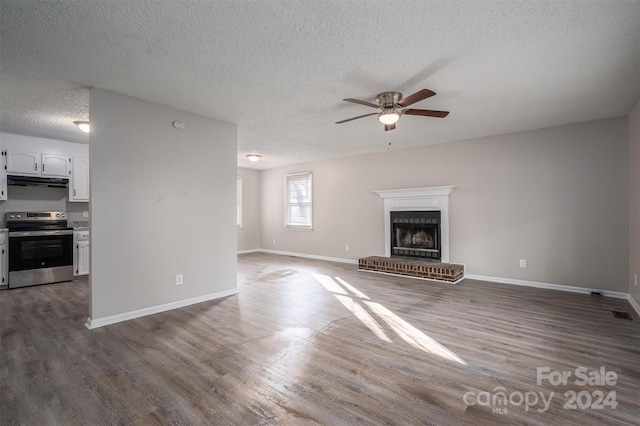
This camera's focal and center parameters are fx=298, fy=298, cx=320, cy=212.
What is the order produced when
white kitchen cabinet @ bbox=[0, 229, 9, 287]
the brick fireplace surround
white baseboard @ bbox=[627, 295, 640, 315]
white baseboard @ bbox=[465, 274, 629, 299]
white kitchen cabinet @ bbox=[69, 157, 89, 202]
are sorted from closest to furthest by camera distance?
white baseboard @ bbox=[627, 295, 640, 315]
white baseboard @ bbox=[465, 274, 629, 299]
white kitchen cabinet @ bbox=[0, 229, 9, 287]
the brick fireplace surround
white kitchen cabinet @ bbox=[69, 157, 89, 202]

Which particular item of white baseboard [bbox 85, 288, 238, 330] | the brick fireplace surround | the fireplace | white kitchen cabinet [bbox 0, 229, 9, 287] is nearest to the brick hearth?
the brick fireplace surround

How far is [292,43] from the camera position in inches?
90.0

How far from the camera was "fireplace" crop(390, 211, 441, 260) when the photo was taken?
5637mm

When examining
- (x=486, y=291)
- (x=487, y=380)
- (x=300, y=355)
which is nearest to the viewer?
(x=487, y=380)

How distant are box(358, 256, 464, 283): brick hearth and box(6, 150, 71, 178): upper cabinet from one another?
18.8 ft

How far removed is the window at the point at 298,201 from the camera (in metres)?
7.71

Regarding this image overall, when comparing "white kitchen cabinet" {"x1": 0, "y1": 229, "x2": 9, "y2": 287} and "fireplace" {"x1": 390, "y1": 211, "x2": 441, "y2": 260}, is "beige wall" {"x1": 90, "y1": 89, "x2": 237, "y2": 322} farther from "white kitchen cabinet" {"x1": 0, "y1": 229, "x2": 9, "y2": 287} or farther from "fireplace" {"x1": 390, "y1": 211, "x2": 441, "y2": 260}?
"fireplace" {"x1": 390, "y1": 211, "x2": 441, "y2": 260}

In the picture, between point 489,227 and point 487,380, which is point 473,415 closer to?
point 487,380

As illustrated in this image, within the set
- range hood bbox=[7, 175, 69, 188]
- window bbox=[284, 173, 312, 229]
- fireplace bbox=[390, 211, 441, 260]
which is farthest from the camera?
window bbox=[284, 173, 312, 229]

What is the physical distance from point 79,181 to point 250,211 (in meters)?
3.95

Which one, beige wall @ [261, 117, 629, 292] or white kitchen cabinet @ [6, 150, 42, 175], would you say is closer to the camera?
beige wall @ [261, 117, 629, 292]

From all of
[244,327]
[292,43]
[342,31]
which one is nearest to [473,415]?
[244,327]

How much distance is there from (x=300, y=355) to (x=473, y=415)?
127cm

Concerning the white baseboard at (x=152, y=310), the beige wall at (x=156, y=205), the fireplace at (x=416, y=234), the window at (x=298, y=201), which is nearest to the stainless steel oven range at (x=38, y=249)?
the white baseboard at (x=152, y=310)
